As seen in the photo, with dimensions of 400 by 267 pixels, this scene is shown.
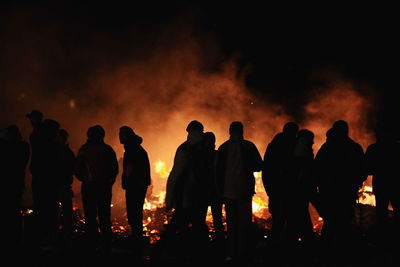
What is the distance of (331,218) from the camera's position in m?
5.90

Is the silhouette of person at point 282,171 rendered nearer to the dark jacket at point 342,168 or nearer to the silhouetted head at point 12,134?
the dark jacket at point 342,168

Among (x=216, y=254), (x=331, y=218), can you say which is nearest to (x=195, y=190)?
(x=216, y=254)

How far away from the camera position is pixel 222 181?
5.63 meters

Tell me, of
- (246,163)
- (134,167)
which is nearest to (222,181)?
(246,163)

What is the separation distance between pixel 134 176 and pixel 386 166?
13.9ft

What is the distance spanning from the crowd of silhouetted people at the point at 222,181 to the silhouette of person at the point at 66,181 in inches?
0.7

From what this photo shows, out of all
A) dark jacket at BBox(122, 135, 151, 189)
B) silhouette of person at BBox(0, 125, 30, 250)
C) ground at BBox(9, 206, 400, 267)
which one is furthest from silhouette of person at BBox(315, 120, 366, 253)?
silhouette of person at BBox(0, 125, 30, 250)

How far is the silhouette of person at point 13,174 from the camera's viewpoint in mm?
6012

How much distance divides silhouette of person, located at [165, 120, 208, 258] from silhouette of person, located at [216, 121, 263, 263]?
13.5 inches

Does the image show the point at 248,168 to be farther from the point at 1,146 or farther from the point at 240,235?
the point at 1,146

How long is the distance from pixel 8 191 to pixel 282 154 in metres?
4.37

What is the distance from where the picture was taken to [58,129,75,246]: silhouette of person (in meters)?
6.34

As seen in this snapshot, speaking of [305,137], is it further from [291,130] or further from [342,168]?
[342,168]

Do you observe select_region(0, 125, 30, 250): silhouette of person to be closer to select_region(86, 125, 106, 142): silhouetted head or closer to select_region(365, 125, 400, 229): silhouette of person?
select_region(86, 125, 106, 142): silhouetted head
